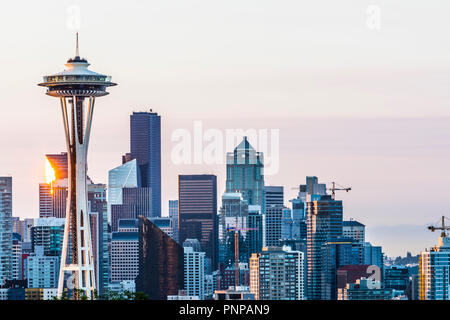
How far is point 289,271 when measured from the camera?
348 ft

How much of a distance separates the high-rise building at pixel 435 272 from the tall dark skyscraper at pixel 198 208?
37.8m

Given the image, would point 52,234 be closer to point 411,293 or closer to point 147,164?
point 147,164

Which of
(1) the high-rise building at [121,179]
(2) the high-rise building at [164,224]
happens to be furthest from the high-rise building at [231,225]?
(1) the high-rise building at [121,179]

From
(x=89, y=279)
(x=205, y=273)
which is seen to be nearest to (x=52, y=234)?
(x=205, y=273)

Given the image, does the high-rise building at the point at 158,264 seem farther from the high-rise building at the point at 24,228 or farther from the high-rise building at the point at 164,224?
the high-rise building at the point at 24,228

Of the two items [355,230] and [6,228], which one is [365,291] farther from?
[6,228]

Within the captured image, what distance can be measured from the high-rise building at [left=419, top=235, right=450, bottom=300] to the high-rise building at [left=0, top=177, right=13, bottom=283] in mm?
36801

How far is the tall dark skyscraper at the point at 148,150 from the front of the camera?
472 feet

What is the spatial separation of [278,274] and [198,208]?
39.3 metres

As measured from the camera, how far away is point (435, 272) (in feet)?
295

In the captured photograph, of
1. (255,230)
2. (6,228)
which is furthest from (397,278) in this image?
(6,228)
